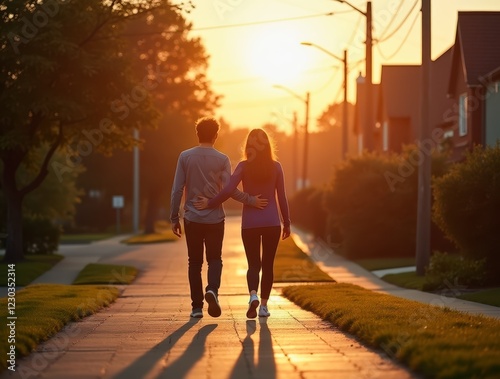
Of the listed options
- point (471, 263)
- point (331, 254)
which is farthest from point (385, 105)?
point (471, 263)

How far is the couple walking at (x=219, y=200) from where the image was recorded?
12.1 meters

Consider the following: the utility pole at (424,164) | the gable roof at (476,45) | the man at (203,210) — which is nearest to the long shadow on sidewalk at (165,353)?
the man at (203,210)

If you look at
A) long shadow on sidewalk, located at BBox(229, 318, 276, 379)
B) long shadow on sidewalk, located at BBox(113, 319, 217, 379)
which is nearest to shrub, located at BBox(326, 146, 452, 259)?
long shadow on sidewalk, located at BBox(113, 319, 217, 379)

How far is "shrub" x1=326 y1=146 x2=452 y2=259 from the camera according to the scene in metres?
35.0

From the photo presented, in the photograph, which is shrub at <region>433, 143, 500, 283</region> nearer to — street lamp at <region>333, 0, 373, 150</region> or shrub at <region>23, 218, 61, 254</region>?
street lamp at <region>333, 0, 373, 150</region>

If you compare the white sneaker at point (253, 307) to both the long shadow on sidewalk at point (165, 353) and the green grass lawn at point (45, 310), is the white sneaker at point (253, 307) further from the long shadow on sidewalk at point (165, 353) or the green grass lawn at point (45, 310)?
the green grass lawn at point (45, 310)

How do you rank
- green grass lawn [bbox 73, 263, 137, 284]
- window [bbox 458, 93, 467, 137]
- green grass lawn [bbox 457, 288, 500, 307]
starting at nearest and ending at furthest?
green grass lawn [bbox 457, 288, 500, 307] < green grass lawn [bbox 73, 263, 137, 284] < window [bbox 458, 93, 467, 137]

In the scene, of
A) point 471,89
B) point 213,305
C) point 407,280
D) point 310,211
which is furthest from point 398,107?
point 213,305

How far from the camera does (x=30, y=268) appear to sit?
95.4ft

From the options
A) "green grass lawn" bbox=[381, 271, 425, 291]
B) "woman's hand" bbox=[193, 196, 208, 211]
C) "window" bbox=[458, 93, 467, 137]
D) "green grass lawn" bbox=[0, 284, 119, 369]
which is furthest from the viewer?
"window" bbox=[458, 93, 467, 137]

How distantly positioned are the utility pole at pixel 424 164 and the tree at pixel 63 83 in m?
7.83

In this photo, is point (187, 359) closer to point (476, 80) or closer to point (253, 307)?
point (253, 307)

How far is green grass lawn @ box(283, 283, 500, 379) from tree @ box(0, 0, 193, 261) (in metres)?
15.7

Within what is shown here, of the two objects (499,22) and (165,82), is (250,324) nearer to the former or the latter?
(499,22)
